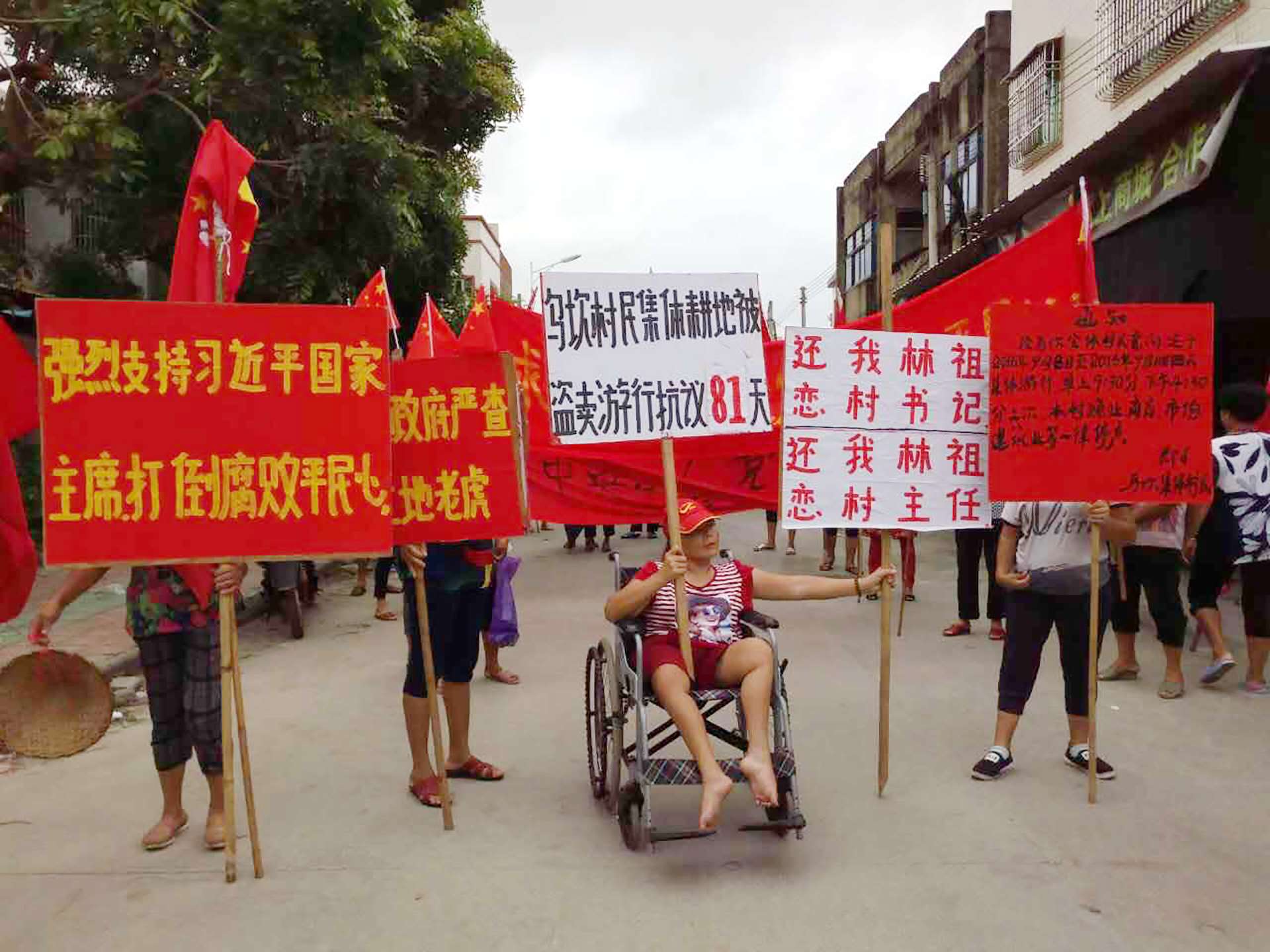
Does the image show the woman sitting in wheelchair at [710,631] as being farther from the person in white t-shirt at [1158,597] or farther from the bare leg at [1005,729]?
the person in white t-shirt at [1158,597]

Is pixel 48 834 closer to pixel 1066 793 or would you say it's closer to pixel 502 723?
pixel 502 723

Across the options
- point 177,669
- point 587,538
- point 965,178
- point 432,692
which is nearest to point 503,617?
point 432,692

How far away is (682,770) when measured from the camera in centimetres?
369

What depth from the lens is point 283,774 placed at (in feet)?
15.3

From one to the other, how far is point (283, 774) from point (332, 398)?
2.06 m

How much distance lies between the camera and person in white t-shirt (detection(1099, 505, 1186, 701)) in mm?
5941

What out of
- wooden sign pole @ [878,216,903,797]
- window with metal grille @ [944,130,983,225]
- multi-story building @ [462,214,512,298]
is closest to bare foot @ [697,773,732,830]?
wooden sign pole @ [878,216,903,797]

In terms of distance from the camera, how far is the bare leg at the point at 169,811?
12.6 ft

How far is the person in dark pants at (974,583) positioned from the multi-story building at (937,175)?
6886 millimetres

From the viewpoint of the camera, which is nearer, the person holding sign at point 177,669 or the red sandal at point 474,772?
the person holding sign at point 177,669

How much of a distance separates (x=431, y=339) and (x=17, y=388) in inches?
117

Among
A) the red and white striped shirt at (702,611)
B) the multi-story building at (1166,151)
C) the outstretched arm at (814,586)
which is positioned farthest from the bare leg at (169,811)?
the multi-story building at (1166,151)

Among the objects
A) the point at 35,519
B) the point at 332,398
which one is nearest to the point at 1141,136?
the point at 332,398

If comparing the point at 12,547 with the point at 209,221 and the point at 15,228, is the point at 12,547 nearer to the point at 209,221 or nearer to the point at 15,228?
the point at 209,221
